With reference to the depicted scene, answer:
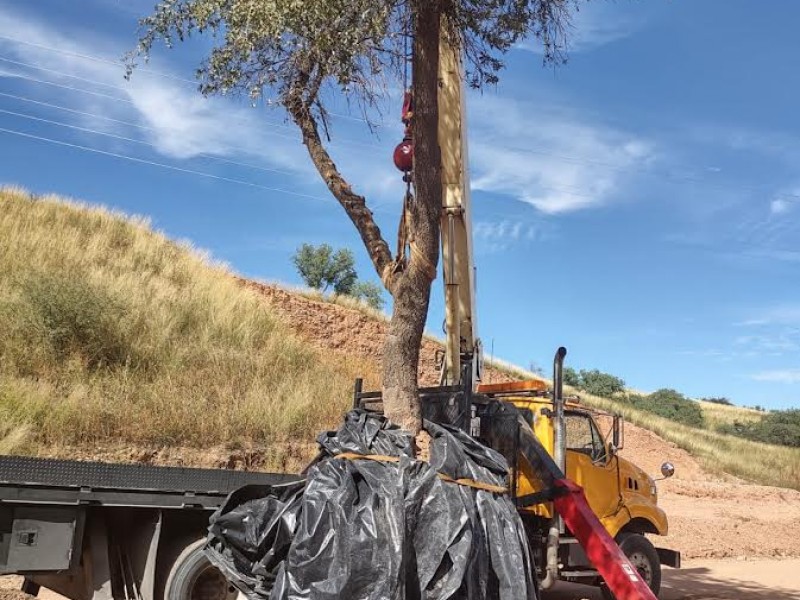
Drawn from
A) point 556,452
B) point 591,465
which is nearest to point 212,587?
point 556,452

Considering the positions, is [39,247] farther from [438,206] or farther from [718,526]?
[718,526]

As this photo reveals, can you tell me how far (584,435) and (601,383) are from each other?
54.8m

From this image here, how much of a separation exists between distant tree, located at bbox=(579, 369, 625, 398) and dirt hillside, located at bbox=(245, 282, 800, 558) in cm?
2759

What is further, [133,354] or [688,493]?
[688,493]

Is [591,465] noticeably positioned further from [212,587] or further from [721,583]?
[721,583]

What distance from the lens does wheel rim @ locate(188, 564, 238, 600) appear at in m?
6.78

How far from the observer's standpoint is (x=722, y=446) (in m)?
42.5

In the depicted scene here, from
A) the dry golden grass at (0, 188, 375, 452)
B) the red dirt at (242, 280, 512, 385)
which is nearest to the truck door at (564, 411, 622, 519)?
the dry golden grass at (0, 188, 375, 452)

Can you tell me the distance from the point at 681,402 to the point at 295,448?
5797 centimetres

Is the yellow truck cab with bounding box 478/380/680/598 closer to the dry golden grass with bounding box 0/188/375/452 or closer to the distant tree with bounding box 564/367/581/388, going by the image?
the dry golden grass with bounding box 0/188/375/452

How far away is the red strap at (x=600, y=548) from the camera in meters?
6.57

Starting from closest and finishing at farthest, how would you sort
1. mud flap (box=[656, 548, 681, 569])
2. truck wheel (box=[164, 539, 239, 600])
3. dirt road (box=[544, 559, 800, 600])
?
truck wheel (box=[164, 539, 239, 600]) < mud flap (box=[656, 548, 681, 569]) < dirt road (box=[544, 559, 800, 600])

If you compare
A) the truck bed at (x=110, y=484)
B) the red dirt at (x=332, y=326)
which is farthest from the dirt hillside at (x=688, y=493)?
the truck bed at (x=110, y=484)

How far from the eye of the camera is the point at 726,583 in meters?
12.6
